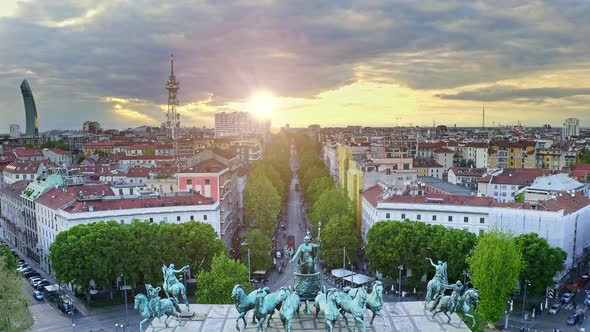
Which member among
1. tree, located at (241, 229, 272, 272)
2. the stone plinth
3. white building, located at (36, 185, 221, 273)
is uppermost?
white building, located at (36, 185, 221, 273)

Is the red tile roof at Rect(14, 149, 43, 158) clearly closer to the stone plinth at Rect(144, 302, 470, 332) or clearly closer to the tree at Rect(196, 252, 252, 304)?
the tree at Rect(196, 252, 252, 304)

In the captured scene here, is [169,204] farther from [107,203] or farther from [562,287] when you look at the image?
[562,287]

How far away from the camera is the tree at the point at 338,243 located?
75.1 meters

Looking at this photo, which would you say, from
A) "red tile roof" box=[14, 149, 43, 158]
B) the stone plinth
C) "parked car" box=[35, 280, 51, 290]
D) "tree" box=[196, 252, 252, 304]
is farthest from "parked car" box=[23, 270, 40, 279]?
"red tile roof" box=[14, 149, 43, 158]

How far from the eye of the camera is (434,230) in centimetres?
6656

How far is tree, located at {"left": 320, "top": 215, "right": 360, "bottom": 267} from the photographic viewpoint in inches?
2958

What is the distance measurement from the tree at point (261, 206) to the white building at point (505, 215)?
2140cm

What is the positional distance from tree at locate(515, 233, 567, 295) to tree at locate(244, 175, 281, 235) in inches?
1707

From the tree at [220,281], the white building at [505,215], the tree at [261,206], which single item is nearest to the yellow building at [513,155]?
the white building at [505,215]

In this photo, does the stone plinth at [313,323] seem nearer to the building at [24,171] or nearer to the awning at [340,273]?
the awning at [340,273]

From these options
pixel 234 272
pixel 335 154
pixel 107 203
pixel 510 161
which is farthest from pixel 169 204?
pixel 510 161

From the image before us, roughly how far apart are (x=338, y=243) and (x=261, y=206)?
24280 mm

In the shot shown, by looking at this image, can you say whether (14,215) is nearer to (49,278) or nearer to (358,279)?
(49,278)

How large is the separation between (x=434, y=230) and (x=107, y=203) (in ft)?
155
